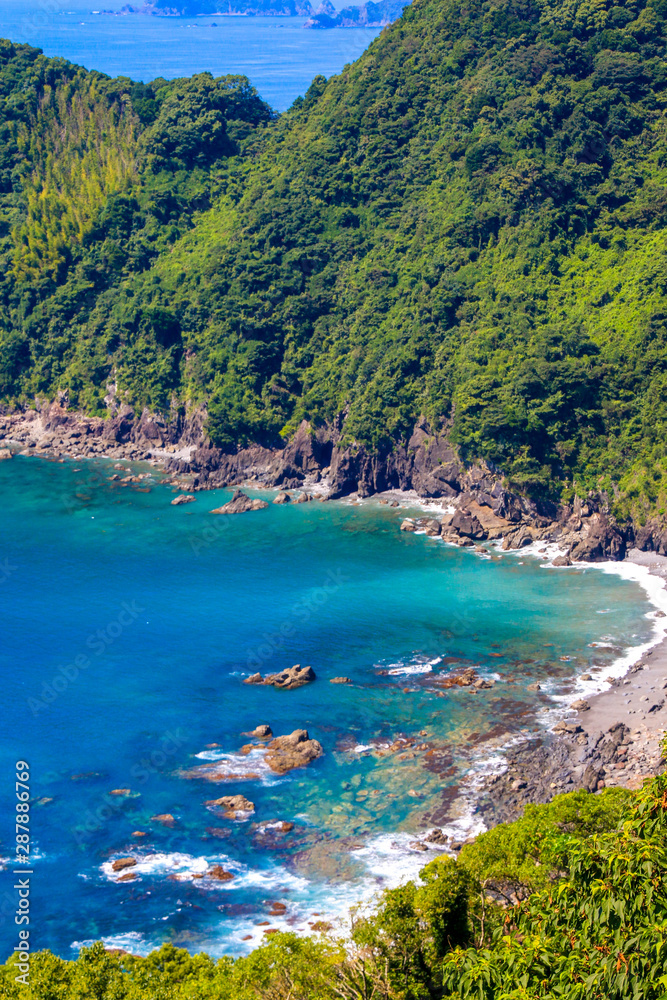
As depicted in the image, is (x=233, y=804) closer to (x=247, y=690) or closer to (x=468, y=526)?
(x=247, y=690)

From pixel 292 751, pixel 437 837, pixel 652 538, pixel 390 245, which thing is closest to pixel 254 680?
pixel 292 751

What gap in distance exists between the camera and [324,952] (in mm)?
36344

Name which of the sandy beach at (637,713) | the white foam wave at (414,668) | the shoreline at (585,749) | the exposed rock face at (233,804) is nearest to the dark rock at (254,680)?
the white foam wave at (414,668)

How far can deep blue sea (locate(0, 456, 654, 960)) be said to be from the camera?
51.5 meters

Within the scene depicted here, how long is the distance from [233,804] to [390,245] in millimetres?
74033

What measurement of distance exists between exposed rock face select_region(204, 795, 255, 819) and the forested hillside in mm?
43281

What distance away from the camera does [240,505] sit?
102250 millimetres

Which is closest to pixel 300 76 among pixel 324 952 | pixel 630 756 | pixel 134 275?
pixel 134 275

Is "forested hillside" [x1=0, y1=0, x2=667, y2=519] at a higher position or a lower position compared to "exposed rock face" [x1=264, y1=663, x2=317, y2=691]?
higher

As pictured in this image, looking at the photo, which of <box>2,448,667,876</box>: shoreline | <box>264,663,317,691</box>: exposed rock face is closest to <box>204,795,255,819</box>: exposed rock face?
<box>2,448,667,876</box>: shoreline

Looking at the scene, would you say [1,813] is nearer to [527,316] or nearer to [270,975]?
[270,975]

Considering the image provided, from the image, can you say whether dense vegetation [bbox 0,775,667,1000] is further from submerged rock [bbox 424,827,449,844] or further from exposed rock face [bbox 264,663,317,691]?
exposed rock face [bbox 264,663,317,691]

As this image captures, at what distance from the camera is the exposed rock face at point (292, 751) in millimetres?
60781

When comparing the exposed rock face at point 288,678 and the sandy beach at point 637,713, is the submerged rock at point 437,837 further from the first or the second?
the exposed rock face at point 288,678
